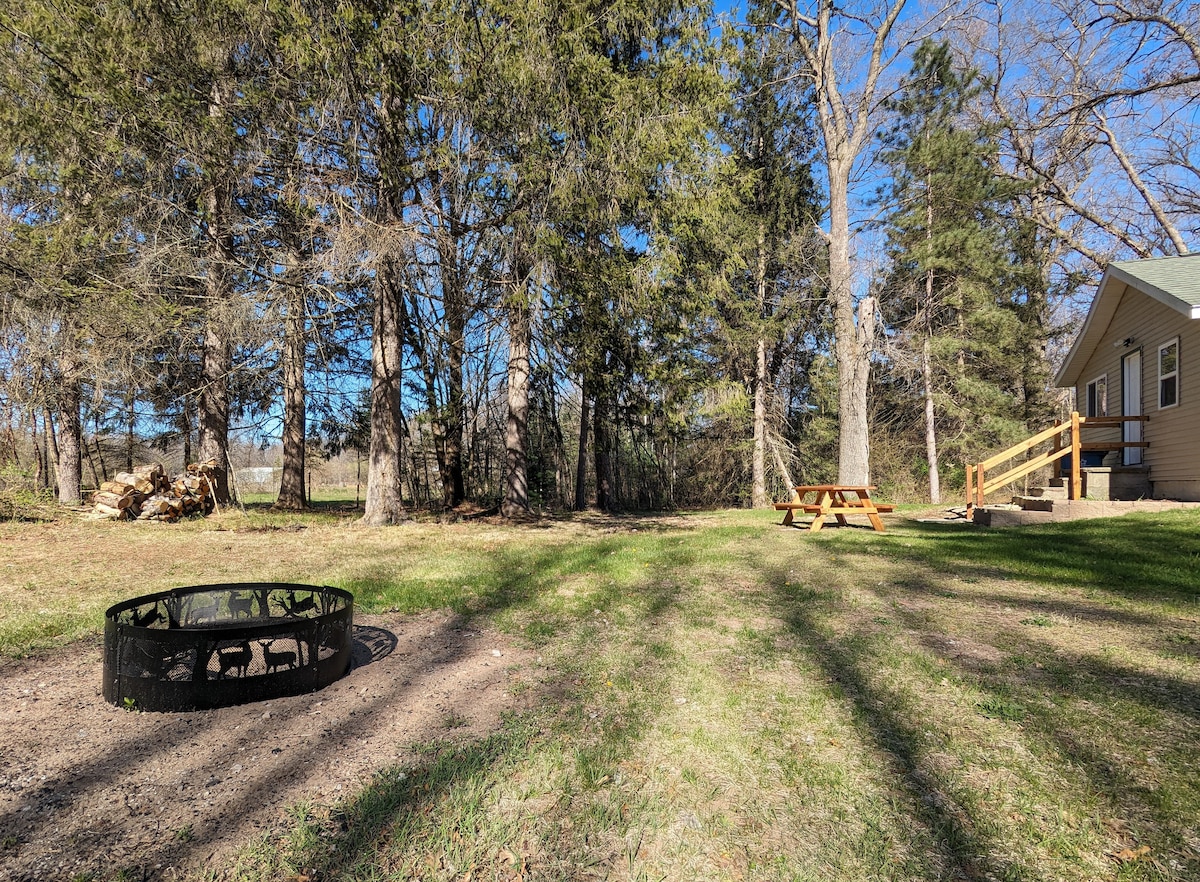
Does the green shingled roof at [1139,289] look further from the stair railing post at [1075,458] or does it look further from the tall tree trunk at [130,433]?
the tall tree trunk at [130,433]

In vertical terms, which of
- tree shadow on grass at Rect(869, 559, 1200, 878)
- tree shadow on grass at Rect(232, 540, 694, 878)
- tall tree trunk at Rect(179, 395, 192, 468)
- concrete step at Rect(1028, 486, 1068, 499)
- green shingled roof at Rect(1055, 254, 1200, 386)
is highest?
green shingled roof at Rect(1055, 254, 1200, 386)

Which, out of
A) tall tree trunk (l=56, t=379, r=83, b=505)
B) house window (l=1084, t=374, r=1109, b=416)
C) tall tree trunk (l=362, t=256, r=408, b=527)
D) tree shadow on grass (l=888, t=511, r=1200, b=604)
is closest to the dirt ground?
tree shadow on grass (l=888, t=511, r=1200, b=604)

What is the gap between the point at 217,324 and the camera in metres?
8.20

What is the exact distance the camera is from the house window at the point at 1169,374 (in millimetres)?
9977

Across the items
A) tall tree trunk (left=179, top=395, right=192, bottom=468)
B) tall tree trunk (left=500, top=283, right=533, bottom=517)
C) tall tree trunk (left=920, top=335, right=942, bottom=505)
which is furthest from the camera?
tall tree trunk (left=920, top=335, right=942, bottom=505)

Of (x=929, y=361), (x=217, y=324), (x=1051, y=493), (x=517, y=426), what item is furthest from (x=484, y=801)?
(x=929, y=361)

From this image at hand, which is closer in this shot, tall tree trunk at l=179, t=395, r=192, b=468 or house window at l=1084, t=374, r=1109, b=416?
house window at l=1084, t=374, r=1109, b=416

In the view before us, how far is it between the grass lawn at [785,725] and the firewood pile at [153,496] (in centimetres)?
399

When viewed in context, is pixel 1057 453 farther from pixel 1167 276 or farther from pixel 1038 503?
pixel 1167 276

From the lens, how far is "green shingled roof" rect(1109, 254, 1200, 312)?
29.5 feet

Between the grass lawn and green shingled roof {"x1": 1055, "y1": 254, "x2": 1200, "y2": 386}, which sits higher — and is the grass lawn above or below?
below

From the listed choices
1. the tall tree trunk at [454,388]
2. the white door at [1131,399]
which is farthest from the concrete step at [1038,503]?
the tall tree trunk at [454,388]

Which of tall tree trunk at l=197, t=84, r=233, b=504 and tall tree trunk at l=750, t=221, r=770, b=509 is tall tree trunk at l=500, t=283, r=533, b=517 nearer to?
tall tree trunk at l=197, t=84, r=233, b=504

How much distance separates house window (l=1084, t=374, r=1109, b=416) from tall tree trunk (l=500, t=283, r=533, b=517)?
13.2 metres
